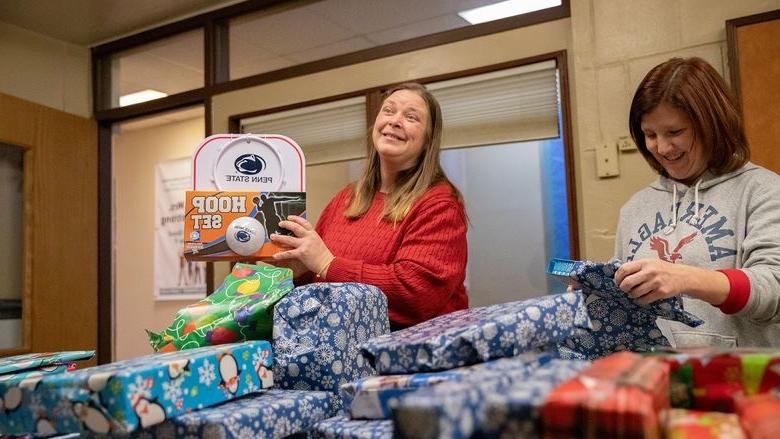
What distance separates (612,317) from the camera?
2.86 ft

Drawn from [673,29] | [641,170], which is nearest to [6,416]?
[641,170]

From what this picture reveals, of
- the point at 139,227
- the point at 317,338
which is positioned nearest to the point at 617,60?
the point at 317,338

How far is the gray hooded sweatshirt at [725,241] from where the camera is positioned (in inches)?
34.4

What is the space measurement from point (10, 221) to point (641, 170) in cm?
277

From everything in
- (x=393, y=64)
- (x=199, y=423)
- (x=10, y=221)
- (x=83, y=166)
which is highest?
(x=393, y=64)

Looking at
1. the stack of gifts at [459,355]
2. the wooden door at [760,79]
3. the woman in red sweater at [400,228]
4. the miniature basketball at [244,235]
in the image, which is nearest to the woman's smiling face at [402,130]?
the woman in red sweater at [400,228]

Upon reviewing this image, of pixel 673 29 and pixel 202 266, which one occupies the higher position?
pixel 673 29

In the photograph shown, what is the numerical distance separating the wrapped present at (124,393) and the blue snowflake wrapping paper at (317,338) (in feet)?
0.32

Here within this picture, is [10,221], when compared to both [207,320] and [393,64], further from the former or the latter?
[207,320]

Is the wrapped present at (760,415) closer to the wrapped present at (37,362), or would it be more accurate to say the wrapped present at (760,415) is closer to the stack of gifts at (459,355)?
the stack of gifts at (459,355)

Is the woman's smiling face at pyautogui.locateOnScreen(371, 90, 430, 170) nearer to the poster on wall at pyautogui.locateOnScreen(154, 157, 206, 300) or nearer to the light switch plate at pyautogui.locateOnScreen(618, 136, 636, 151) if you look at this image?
the light switch plate at pyautogui.locateOnScreen(618, 136, 636, 151)

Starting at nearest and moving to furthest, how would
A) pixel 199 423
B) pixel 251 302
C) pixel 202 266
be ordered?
pixel 199 423 < pixel 251 302 < pixel 202 266

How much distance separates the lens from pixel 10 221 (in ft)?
9.84

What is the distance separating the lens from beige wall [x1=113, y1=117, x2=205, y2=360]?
4.62 meters
